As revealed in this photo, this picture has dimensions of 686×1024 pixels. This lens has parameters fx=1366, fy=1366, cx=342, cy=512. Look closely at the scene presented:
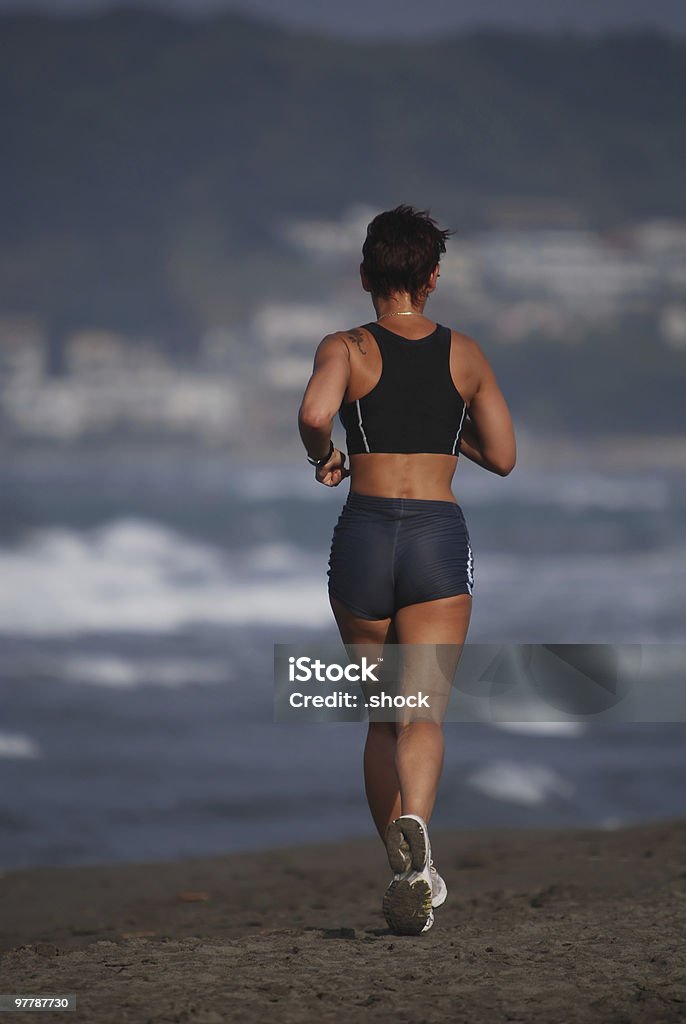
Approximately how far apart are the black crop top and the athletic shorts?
146 millimetres

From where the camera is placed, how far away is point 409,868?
10.5ft

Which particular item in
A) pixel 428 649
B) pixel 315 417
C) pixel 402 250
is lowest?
pixel 428 649

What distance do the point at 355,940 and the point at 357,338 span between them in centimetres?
152

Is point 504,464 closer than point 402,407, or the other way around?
point 402,407

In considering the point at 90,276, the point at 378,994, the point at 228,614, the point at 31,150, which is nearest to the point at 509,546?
the point at 228,614

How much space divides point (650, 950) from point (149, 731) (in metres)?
6.95

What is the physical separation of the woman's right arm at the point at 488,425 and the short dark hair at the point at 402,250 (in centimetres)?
22

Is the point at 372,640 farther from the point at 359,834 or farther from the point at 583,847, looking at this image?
the point at 359,834

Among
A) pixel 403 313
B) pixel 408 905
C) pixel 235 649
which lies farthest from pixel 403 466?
pixel 235 649

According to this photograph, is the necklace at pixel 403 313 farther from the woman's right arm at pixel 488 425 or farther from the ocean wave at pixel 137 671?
the ocean wave at pixel 137 671

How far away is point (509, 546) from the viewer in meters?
26.3

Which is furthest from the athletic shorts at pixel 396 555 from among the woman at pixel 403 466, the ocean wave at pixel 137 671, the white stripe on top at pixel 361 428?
the ocean wave at pixel 137 671

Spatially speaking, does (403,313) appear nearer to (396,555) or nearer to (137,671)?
(396,555)

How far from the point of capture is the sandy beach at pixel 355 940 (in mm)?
2762
